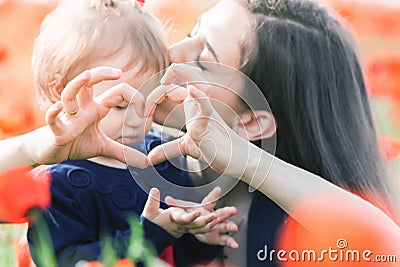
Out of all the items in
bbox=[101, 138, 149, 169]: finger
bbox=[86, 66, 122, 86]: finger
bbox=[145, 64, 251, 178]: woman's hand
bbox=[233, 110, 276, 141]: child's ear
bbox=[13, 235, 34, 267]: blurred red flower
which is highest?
bbox=[86, 66, 122, 86]: finger

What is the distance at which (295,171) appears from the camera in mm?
1460

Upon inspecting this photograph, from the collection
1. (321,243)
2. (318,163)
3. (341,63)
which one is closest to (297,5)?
(341,63)

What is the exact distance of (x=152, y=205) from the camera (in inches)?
56.8

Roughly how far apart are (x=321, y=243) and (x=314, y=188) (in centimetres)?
9

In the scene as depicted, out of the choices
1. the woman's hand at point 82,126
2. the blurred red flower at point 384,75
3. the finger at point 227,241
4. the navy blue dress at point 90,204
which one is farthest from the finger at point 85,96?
the blurred red flower at point 384,75

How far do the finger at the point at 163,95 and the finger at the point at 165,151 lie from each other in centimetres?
5

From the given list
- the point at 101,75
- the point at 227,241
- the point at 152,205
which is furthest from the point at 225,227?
the point at 101,75

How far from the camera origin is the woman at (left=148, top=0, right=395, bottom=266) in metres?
1.52

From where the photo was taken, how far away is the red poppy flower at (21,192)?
1475mm

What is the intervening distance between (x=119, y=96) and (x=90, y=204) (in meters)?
0.23

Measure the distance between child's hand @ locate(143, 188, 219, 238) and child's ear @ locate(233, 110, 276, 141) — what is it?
0.46 feet

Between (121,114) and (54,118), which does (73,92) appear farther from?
(121,114)

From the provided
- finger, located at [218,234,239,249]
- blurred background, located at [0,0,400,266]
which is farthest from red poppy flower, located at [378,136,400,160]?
finger, located at [218,234,239,249]

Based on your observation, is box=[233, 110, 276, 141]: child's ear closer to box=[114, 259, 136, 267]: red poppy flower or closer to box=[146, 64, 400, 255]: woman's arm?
box=[146, 64, 400, 255]: woman's arm
